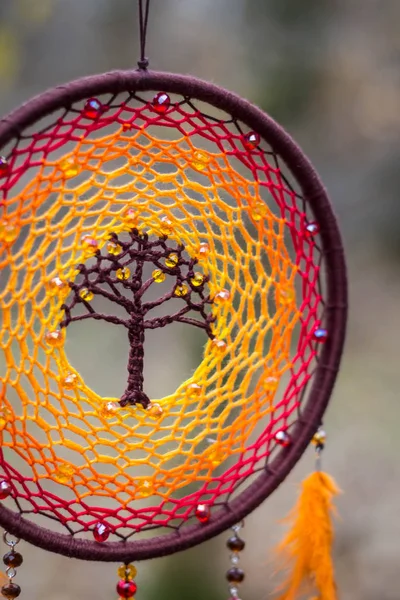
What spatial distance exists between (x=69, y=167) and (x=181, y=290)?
156 millimetres

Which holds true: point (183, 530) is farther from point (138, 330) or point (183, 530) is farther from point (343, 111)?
point (343, 111)

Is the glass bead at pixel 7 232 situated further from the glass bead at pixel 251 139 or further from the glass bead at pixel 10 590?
the glass bead at pixel 10 590

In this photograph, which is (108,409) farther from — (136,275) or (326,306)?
(326,306)

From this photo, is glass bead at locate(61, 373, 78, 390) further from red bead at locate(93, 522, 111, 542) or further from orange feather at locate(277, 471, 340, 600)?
orange feather at locate(277, 471, 340, 600)

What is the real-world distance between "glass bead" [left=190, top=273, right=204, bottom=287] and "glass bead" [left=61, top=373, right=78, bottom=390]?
144 millimetres

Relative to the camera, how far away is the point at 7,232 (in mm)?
635

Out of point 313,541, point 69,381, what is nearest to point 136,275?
point 69,381

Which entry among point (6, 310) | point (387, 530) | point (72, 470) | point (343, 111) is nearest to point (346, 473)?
point (387, 530)

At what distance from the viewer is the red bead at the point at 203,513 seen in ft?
2.26

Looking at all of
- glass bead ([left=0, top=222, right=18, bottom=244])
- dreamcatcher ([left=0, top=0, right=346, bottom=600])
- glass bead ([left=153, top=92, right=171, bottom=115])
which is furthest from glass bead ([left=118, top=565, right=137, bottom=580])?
glass bead ([left=153, top=92, right=171, bottom=115])

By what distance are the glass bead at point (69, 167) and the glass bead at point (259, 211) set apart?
0.57 feet

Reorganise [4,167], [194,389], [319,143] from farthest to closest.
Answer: [319,143]
[194,389]
[4,167]

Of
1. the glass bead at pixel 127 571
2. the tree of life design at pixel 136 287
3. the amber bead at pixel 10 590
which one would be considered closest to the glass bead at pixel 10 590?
the amber bead at pixel 10 590

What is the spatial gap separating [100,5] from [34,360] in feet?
2.58
